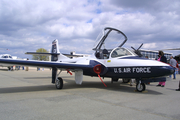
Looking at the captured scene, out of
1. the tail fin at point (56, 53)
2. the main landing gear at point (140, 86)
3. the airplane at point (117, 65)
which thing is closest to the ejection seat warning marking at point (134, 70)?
the airplane at point (117, 65)

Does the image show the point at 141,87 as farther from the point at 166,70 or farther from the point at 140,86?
the point at 166,70

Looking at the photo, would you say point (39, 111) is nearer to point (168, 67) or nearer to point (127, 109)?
point (127, 109)

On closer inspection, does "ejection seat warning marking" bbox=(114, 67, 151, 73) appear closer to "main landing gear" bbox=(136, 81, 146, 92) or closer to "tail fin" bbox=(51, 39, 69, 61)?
"main landing gear" bbox=(136, 81, 146, 92)

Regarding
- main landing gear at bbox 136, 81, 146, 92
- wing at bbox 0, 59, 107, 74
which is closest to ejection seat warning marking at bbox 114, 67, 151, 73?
main landing gear at bbox 136, 81, 146, 92

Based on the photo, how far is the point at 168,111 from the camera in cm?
393

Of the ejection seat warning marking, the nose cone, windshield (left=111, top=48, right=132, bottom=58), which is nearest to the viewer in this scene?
the nose cone

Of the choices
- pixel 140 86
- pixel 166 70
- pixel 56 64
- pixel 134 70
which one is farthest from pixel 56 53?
pixel 166 70

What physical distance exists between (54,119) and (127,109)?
6.82 ft

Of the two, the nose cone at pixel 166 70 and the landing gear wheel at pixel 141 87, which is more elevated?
the nose cone at pixel 166 70

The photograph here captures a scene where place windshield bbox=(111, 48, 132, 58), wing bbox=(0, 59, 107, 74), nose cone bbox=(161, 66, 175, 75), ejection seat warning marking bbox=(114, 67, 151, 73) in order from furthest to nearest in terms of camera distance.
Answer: windshield bbox=(111, 48, 132, 58)
wing bbox=(0, 59, 107, 74)
ejection seat warning marking bbox=(114, 67, 151, 73)
nose cone bbox=(161, 66, 175, 75)

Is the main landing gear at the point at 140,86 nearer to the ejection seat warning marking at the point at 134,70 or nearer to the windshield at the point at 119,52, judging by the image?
the ejection seat warning marking at the point at 134,70

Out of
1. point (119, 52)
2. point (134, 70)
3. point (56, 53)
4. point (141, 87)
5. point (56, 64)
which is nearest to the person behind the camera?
point (134, 70)

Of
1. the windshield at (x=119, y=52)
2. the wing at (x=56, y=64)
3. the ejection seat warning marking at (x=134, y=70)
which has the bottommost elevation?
the ejection seat warning marking at (x=134, y=70)

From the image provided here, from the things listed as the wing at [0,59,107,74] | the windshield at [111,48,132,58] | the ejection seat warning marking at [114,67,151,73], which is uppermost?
the windshield at [111,48,132,58]
